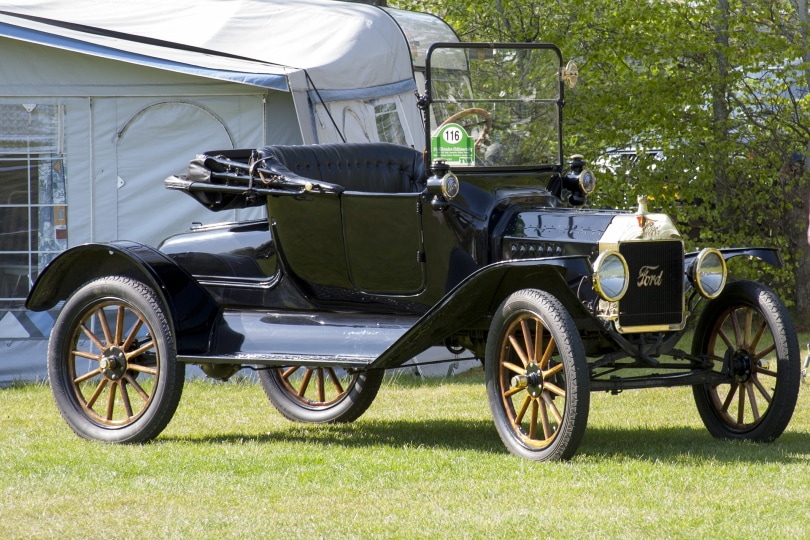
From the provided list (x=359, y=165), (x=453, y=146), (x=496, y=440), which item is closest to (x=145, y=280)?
(x=359, y=165)

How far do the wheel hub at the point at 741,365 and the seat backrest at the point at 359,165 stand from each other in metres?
1.92

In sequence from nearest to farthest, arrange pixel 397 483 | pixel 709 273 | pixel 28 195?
1. pixel 397 483
2. pixel 709 273
3. pixel 28 195

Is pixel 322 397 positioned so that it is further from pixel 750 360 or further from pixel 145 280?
pixel 750 360

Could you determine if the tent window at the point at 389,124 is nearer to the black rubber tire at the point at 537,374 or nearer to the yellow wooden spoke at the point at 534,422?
the black rubber tire at the point at 537,374

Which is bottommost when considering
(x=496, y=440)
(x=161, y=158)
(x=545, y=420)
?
(x=496, y=440)

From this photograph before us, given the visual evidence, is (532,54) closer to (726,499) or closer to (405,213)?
(405,213)

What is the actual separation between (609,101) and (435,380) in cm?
430

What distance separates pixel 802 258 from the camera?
12.7 meters

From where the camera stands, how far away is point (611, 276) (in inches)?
203

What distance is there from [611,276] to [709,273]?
0.65m

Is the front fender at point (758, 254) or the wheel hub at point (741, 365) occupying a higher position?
the front fender at point (758, 254)

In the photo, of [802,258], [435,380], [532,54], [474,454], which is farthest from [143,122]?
A: [802,258]

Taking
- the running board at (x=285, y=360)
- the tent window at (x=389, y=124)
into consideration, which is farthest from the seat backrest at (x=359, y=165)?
the tent window at (x=389, y=124)

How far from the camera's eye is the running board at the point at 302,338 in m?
5.61
